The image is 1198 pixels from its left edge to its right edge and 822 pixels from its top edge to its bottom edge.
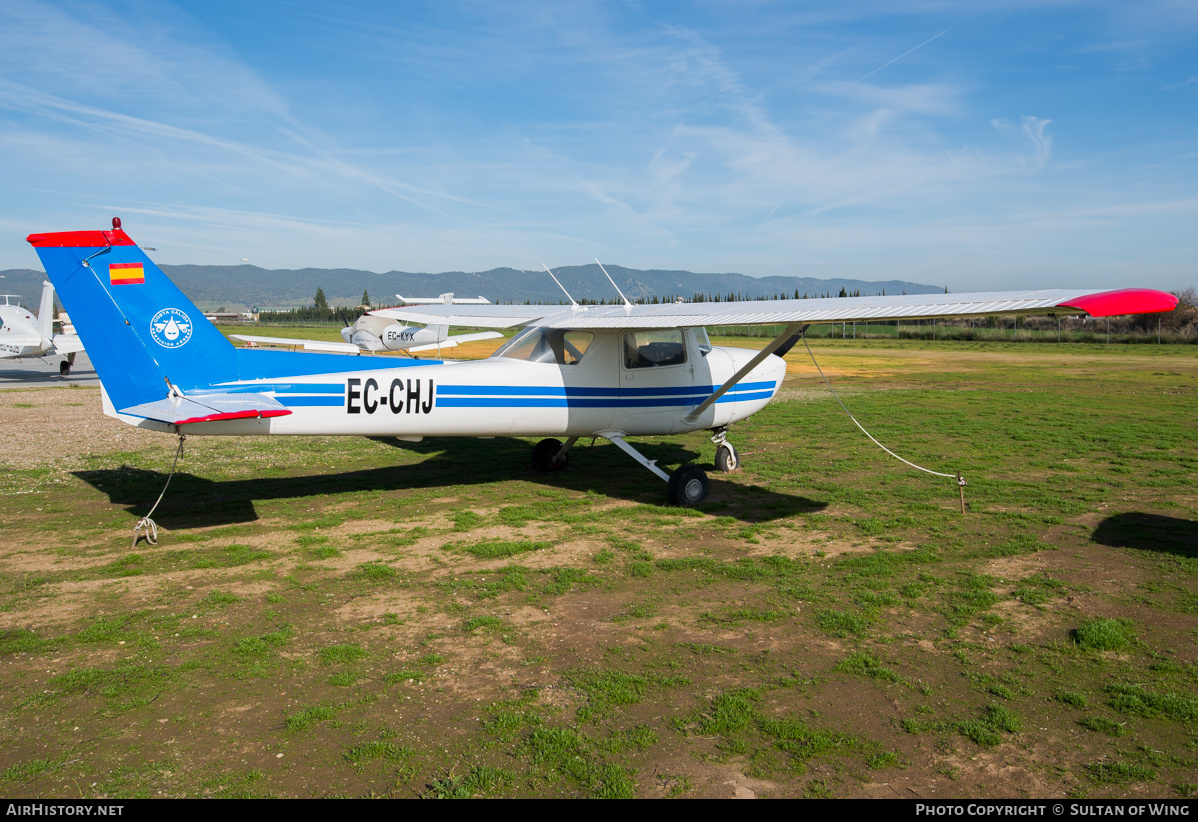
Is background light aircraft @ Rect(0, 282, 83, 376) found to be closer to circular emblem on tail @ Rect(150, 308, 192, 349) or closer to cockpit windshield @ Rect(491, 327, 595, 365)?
circular emblem on tail @ Rect(150, 308, 192, 349)

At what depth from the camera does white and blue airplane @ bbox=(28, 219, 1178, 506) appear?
21.9 feet

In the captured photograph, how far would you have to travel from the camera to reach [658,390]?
902 cm

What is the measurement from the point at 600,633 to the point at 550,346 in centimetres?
449

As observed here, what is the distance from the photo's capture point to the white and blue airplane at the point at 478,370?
6.68 metres

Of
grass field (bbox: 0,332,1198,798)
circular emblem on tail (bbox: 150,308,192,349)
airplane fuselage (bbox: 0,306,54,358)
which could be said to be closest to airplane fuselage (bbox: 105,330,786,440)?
circular emblem on tail (bbox: 150,308,192,349)

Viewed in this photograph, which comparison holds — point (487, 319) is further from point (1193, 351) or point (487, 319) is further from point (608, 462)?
point (1193, 351)

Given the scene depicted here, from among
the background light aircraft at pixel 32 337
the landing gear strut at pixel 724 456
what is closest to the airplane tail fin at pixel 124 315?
the landing gear strut at pixel 724 456

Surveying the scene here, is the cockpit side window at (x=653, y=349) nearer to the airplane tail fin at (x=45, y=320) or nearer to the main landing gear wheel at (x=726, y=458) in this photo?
the main landing gear wheel at (x=726, y=458)

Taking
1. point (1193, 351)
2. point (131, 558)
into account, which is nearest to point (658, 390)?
point (131, 558)

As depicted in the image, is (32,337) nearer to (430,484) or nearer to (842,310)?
(430,484)

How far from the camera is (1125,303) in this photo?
5.10 meters

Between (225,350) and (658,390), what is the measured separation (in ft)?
16.1

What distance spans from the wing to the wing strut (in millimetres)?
182

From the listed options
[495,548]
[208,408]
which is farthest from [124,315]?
[495,548]
